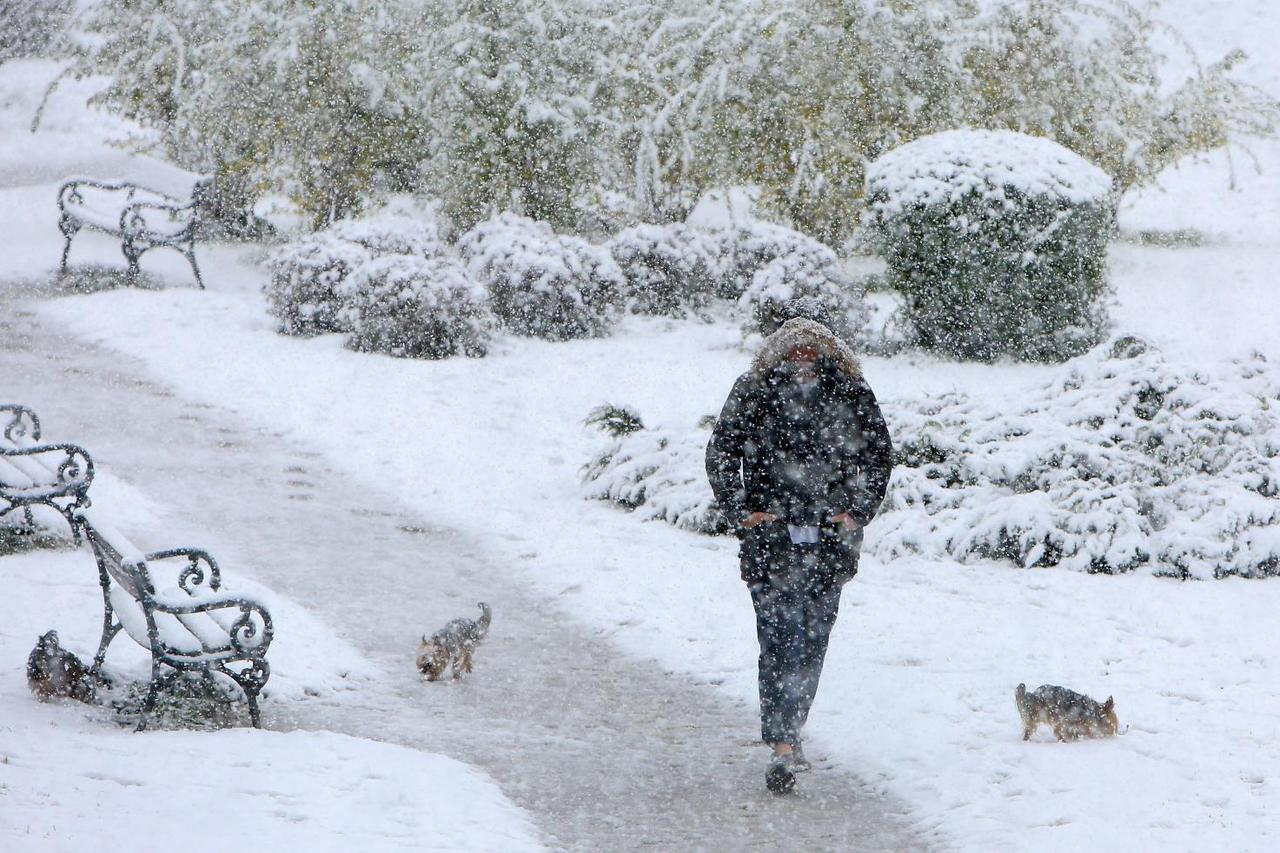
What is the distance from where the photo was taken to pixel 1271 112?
19984mm

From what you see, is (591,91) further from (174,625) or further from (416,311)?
(174,625)

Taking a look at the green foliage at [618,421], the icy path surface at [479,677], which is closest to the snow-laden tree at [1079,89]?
the green foliage at [618,421]

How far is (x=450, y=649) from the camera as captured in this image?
→ 20.3 ft

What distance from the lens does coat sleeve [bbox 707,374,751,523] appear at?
16.1 ft

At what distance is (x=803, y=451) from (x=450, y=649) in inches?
81.9

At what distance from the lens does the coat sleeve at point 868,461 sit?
491 centimetres

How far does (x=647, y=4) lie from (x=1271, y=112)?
9.08 m

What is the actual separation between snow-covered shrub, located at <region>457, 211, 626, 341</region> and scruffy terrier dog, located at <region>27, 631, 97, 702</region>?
8.88 metres

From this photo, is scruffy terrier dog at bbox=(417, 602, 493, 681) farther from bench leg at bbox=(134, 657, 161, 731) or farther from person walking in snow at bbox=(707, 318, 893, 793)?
person walking in snow at bbox=(707, 318, 893, 793)

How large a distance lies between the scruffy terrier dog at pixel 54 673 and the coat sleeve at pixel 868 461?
2.96m

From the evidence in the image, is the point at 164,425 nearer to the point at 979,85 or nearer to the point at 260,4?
the point at 260,4

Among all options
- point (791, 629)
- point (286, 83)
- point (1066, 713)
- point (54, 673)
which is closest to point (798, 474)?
point (791, 629)

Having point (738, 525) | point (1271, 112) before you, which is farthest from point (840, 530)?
point (1271, 112)

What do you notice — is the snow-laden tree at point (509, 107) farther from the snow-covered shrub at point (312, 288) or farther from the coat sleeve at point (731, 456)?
the coat sleeve at point (731, 456)
